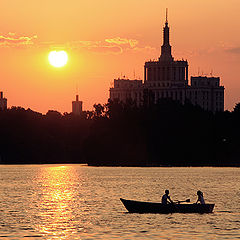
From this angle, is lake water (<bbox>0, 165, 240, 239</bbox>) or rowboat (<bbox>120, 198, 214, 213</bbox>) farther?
rowboat (<bbox>120, 198, 214, 213</bbox>)

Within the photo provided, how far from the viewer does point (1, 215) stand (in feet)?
310

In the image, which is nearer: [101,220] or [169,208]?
[169,208]

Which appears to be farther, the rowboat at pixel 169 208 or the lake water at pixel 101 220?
the rowboat at pixel 169 208

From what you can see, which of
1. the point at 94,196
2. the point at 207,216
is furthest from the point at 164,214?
the point at 94,196

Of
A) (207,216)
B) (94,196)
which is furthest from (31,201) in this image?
(207,216)

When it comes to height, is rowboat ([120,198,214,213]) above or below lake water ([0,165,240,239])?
above

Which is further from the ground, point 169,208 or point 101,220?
point 169,208

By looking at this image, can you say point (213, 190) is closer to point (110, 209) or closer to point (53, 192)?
point (53, 192)

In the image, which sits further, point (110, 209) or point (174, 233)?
point (110, 209)

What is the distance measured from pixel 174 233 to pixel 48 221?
15649 mm

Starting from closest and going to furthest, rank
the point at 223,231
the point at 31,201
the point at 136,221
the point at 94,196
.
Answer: the point at 223,231, the point at 136,221, the point at 31,201, the point at 94,196

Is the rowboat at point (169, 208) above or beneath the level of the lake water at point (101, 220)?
above

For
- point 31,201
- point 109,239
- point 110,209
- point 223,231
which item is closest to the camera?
point 109,239

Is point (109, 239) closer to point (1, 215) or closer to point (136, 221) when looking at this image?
point (136, 221)
